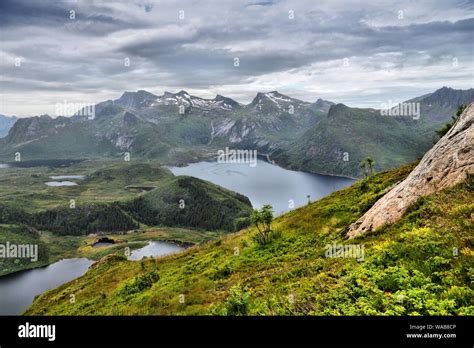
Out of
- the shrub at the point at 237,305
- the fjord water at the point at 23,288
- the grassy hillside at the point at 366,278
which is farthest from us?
the fjord water at the point at 23,288

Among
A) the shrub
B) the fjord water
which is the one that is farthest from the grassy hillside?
the fjord water

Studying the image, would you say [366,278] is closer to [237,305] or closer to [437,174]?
[237,305]

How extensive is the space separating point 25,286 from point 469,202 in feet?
722

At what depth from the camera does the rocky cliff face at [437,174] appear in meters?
22.3

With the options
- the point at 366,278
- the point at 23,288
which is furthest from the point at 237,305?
the point at 23,288

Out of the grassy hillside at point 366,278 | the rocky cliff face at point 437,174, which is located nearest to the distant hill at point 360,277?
the grassy hillside at point 366,278

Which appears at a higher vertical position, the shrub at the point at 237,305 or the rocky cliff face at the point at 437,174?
the rocky cliff face at the point at 437,174

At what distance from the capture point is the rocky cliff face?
2233cm

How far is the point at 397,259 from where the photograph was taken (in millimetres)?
14930

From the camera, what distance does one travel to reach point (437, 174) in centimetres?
2389

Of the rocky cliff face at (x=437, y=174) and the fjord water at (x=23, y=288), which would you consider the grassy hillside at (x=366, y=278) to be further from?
the fjord water at (x=23, y=288)
